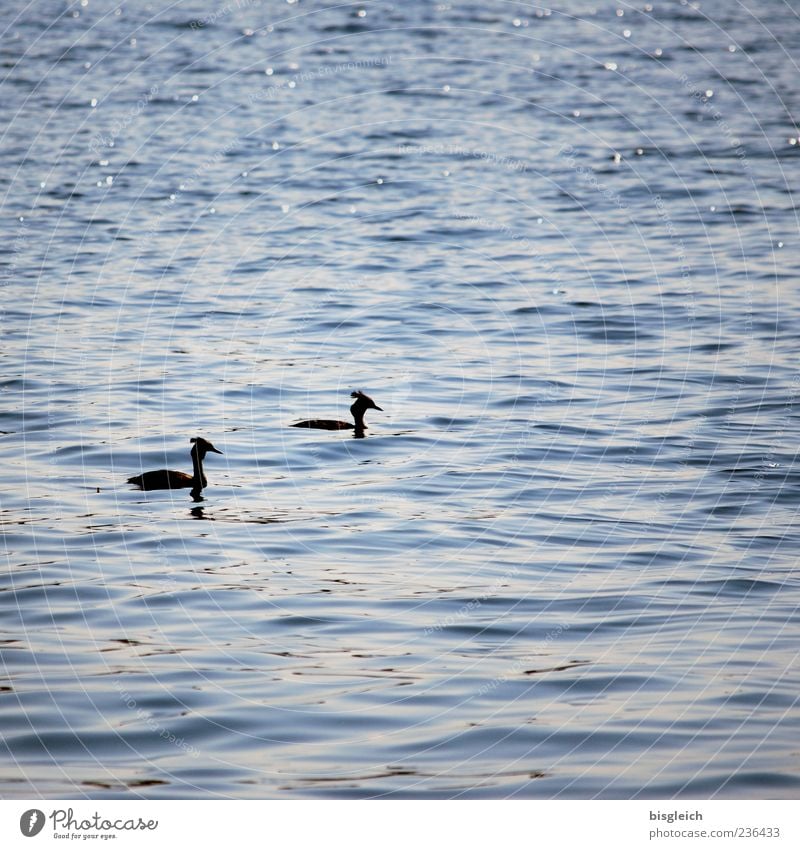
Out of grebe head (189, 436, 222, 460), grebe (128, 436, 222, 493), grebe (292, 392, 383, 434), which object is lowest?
grebe (128, 436, 222, 493)

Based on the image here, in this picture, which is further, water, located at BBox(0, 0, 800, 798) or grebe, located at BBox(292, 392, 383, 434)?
grebe, located at BBox(292, 392, 383, 434)

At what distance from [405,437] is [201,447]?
3194mm


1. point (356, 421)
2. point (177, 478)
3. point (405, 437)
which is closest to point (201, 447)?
point (177, 478)

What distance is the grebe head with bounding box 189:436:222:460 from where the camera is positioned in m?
15.1

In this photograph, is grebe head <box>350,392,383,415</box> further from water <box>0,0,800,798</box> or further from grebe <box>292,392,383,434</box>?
water <box>0,0,800,798</box>

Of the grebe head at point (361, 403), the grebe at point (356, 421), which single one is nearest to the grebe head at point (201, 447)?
the grebe at point (356, 421)

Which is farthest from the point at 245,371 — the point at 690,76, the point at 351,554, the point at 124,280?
the point at 690,76

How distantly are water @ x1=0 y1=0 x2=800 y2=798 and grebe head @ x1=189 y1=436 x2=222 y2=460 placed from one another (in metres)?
0.45

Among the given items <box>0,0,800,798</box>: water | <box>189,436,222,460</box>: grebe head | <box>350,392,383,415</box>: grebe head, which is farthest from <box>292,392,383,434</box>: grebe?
<box>189,436,222,460</box>: grebe head

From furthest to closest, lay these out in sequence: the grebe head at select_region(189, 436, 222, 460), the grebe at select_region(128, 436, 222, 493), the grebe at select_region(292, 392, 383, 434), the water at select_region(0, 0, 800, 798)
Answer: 1. the grebe at select_region(292, 392, 383, 434)
2. the grebe head at select_region(189, 436, 222, 460)
3. the grebe at select_region(128, 436, 222, 493)
4. the water at select_region(0, 0, 800, 798)

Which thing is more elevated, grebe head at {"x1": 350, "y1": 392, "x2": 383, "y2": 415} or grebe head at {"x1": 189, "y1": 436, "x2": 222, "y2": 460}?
grebe head at {"x1": 350, "y1": 392, "x2": 383, "y2": 415}

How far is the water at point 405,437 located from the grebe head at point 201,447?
0.45 metres

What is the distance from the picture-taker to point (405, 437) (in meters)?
17.5

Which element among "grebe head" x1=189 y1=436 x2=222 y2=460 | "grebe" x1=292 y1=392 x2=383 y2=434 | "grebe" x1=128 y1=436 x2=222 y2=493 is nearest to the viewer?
"grebe" x1=128 y1=436 x2=222 y2=493
